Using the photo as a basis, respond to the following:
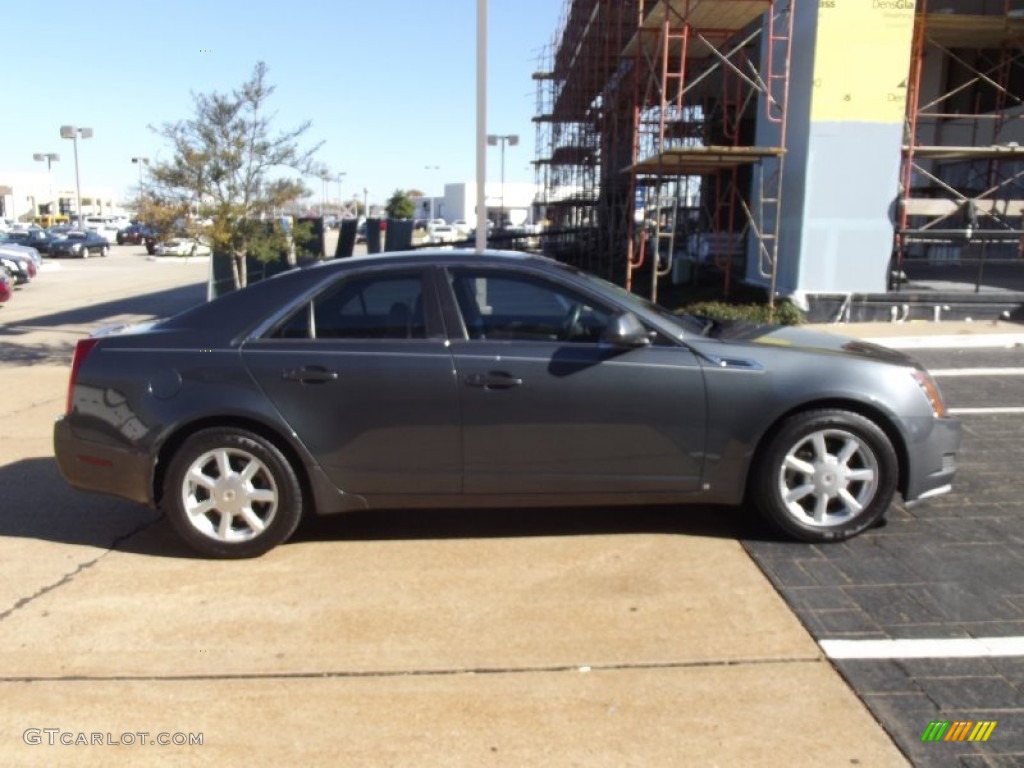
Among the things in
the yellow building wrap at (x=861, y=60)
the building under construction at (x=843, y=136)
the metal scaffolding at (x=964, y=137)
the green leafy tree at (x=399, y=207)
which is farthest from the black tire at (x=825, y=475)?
the green leafy tree at (x=399, y=207)

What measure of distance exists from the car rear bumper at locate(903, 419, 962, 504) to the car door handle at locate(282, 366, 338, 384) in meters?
3.07

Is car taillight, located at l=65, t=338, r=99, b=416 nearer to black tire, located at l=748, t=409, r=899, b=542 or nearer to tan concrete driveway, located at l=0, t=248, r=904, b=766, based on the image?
tan concrete driveway, located at l=0, t=248, r=904, b=766

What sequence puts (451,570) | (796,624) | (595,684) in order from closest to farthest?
(595,684)
(796,624)
(451,570)

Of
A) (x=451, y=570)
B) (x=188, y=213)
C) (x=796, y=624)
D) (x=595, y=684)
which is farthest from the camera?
(x=188, y=213)

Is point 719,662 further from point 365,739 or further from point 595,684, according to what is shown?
point 365,739

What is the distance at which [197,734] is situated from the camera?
3.20 meters

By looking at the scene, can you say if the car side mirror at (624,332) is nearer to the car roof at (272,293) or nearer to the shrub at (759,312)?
Result: the car roof at (272,293)

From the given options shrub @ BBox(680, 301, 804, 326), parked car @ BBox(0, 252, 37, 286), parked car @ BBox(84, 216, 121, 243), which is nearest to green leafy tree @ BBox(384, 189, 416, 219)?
parked car @ BBox(84, 216, 121, 243)

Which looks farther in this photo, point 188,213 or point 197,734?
point 188,213

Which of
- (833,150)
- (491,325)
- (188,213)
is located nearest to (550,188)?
(833,150)

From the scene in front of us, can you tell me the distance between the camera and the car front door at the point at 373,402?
4.63 meters

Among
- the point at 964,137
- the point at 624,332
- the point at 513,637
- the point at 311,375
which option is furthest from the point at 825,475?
the point at 964,137

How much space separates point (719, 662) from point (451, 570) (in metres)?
1.52

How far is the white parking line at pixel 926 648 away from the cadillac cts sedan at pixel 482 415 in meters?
1.07
